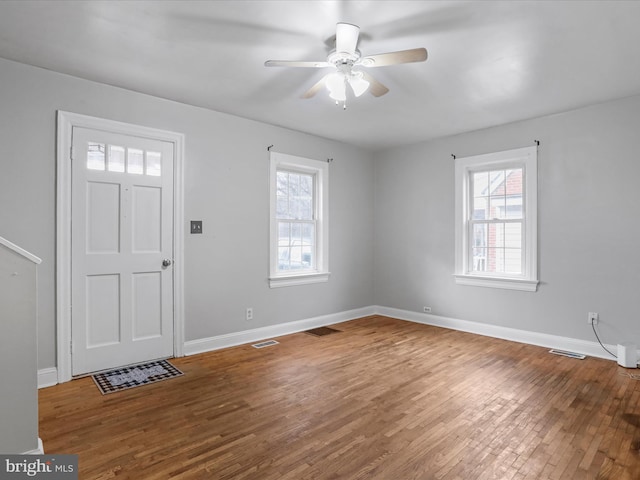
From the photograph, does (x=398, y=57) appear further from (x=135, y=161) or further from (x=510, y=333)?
(x=510, y=333)

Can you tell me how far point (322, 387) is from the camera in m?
3.01

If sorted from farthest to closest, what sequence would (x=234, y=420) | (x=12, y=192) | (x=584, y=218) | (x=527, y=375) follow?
(x=584, y=218) → (x=527, y=375) → (x=12, y=192) → (x=234, y=420)

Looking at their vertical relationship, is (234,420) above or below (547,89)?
below

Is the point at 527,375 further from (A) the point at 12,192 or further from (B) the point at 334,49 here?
(A) the point at 12,192

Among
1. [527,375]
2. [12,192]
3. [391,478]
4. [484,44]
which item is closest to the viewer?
[391,478]

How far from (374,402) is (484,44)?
273cm

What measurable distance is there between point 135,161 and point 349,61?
7.36 ft

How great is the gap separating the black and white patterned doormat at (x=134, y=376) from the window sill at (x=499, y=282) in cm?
360

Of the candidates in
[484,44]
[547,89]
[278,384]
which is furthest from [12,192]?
[547,89]

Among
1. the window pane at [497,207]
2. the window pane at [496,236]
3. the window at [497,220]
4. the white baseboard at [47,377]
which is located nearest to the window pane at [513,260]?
the window at [497,220]

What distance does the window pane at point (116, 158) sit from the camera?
133 inches

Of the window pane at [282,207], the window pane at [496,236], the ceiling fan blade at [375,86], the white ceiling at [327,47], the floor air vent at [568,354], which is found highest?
the white ceiling at [327,47]

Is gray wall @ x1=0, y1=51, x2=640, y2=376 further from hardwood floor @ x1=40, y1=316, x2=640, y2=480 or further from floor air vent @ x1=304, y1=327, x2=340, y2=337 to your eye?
hardwood floor @ x1=40, y1=316, x2=640, y2=480

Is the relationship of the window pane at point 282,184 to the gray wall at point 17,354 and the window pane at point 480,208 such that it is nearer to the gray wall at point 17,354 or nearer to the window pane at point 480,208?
the window pane at point 480,208
